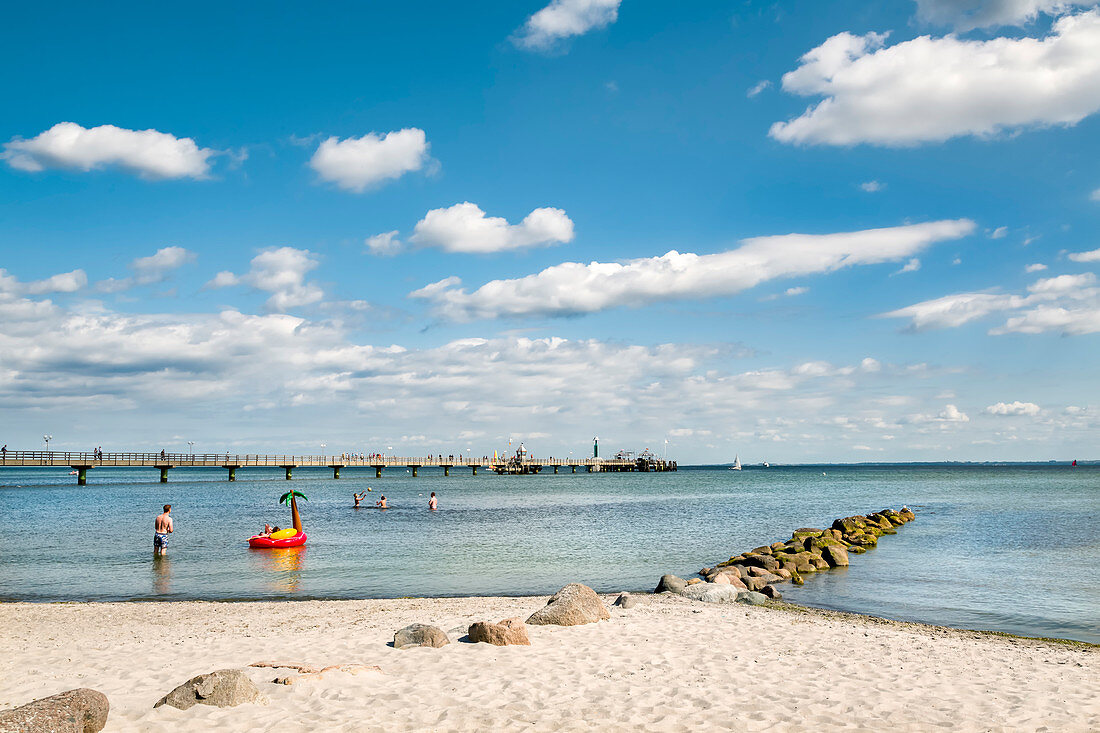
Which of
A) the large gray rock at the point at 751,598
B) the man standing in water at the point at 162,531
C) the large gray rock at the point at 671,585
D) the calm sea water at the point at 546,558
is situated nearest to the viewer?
the large gray rock at the point at 751,598

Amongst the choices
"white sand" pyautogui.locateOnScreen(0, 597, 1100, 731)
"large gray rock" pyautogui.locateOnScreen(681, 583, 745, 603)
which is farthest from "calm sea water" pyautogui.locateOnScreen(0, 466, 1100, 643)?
"white sand" pyautogui.locateOnScreen(0, 597, 1100, 731)

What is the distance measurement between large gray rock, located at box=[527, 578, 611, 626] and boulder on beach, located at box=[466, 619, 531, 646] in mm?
1466

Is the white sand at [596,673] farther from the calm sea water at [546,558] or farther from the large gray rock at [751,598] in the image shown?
the calm sea water at [546,558]

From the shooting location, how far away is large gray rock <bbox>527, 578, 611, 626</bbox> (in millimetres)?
13523

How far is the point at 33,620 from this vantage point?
51.6ft

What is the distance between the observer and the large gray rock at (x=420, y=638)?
11883 millimetres

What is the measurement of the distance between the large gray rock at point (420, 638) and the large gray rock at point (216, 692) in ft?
10.1

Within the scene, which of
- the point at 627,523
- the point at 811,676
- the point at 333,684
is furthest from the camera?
the point at 627,523

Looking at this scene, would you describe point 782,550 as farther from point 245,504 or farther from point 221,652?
point 245,504

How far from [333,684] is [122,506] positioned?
181ft

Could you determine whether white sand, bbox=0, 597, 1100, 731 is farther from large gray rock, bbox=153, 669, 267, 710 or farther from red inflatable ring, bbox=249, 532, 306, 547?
red inflatable ring, bbox=249, 532, 306, 547

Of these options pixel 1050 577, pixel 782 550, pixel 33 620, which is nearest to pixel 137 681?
pixel 33 620

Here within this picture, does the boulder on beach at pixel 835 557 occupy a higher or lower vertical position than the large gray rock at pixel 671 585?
lower

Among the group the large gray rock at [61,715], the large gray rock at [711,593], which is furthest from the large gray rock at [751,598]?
the large gray rock at [61,715]
